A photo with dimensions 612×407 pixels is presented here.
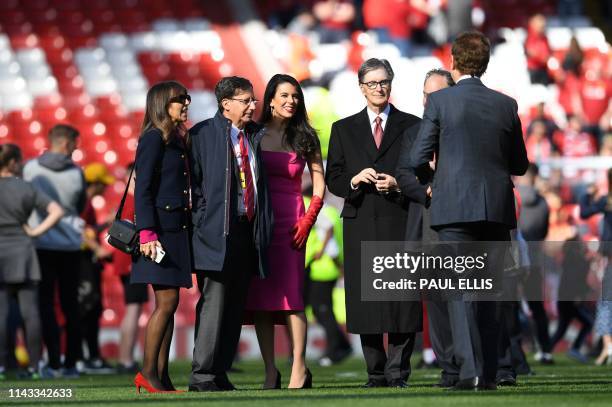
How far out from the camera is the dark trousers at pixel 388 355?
29.6 feet

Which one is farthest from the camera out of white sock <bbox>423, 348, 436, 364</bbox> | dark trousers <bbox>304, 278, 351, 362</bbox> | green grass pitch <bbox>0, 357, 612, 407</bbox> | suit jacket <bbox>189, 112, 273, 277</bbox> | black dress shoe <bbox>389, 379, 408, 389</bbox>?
dark trousers <bbox>304, 278, 351, 362</bbox>

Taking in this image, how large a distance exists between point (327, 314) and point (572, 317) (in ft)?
8.01

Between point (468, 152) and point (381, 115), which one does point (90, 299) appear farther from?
point (468, 152)

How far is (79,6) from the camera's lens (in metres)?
25.1

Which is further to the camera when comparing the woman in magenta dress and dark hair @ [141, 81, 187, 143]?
the woman in magenta dress

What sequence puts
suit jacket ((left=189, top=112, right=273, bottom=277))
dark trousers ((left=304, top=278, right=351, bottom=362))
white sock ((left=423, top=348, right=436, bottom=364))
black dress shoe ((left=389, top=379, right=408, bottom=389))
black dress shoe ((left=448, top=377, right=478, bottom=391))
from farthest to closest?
dark trousers ((left=304, top=278, right=351, bottom=362))
white sock ((left=423, top=348, right=436, bottom=364))
black dress shoe ((left=389, top=379, right=408, bottom=389))
suit jacket ((left=189, top=112, right=273, bottom=277))
black dress shoe ((left=448, top=377, right=478, bottom=391))

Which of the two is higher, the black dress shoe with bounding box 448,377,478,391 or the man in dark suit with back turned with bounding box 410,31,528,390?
the man in dark suit with back turned with bounding box 410,31,528,390

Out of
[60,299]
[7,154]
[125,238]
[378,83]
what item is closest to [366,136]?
[378,83]

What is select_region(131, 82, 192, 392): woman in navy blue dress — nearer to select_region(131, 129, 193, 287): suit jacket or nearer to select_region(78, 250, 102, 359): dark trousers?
select_region(131, 129, 193, 287): suit jacket

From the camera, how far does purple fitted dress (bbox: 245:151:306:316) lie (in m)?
9.02

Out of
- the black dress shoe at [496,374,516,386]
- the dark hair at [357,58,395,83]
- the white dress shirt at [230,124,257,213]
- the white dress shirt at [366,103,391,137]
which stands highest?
the dark hair at [357,58,395,83]

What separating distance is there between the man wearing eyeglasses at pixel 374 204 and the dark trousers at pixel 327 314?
5281 millimetres

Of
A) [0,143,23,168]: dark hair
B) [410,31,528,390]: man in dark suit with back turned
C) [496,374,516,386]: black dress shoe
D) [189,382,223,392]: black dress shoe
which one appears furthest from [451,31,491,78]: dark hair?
[0,143,23,168]: dark hair

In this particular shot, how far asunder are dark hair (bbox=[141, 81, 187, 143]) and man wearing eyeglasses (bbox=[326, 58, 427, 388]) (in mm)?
1141
